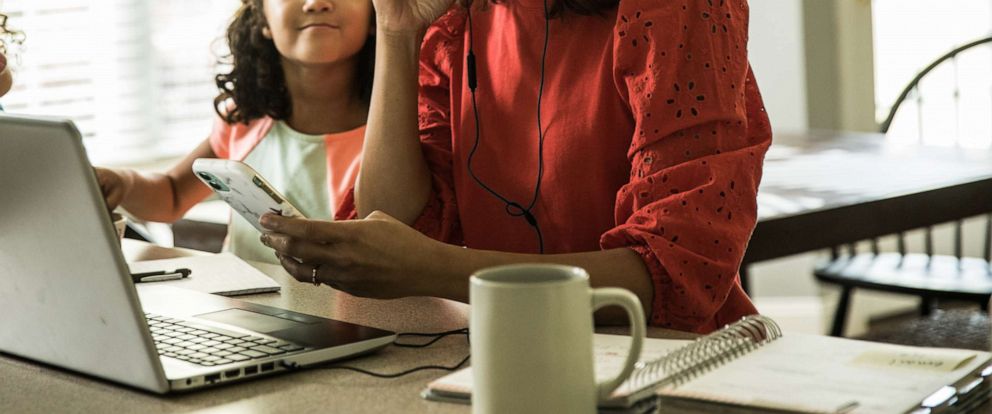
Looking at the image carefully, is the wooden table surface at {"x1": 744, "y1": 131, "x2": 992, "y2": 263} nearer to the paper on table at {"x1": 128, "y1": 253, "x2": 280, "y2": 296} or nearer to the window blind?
the paper on table at {"x1": 128, "y1": 253, "x2": 280, "y2": 296}

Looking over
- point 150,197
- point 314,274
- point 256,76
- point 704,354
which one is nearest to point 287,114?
point 256,76

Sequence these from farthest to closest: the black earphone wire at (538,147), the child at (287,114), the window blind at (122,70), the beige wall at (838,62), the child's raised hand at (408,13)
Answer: the beige wall at (838,62) → the window blind at (122,70) → the child at (287,114) → the child's raised hand at (408,13) → the black earphone wire at (538,147)

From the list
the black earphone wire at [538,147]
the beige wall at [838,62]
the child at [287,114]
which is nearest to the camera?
the black earphone wire at [538,147]

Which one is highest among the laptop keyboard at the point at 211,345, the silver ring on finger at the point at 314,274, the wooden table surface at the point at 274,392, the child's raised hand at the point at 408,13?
the child's raised hand at the point at 408,13

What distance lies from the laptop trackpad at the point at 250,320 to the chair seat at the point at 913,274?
1684 millimetres

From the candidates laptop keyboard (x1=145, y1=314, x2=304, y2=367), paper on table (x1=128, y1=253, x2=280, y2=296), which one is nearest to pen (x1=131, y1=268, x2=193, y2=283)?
paper on table (x1=128, y1=253, x2=280, y2=296)

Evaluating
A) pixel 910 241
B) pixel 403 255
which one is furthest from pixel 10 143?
pixel 910 241

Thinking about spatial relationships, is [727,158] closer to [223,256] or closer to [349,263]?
[349,263]

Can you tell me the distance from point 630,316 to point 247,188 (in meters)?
0.48

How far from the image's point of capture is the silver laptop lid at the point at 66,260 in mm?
760

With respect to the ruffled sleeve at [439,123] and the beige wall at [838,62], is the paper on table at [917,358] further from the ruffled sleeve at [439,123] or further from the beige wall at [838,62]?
the beige wall at [838,62]

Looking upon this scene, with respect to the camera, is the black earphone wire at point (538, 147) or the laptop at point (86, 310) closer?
the laptop at point (86, 310)

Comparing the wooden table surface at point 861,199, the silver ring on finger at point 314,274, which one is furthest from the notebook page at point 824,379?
the wooden table surface at point 861,199

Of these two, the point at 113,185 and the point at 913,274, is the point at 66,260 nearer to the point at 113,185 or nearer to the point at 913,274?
the point at 113,185
